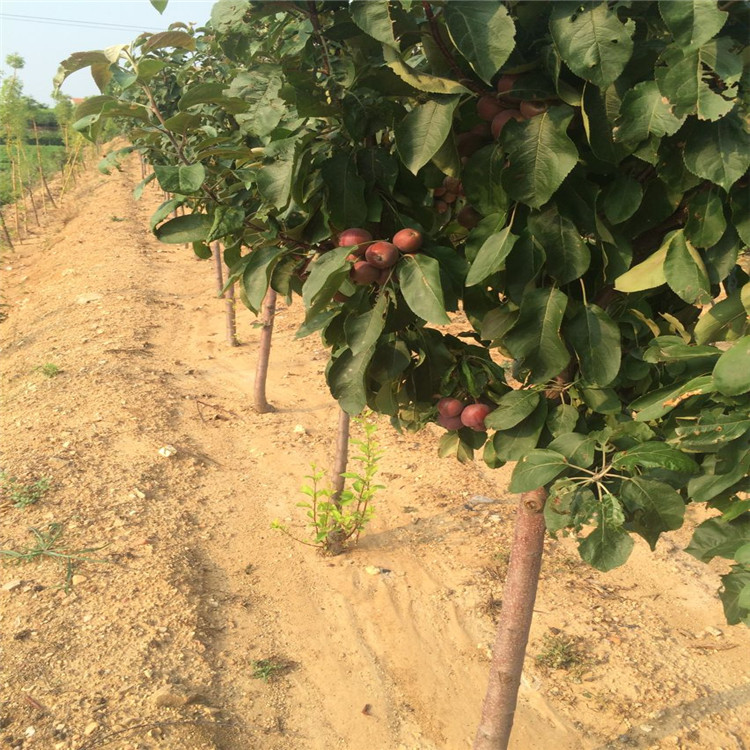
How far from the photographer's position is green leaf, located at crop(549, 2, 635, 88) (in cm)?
107

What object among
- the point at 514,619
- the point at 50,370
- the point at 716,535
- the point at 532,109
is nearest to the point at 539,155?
the point at 532,109

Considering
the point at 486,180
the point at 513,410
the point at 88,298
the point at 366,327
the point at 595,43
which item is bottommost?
the point at 88,298

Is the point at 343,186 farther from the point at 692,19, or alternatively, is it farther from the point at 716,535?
the point at 716,535

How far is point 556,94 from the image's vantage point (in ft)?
3.99

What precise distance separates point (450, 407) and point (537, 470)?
0.37 metres

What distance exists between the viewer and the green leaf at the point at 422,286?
45.8 inches

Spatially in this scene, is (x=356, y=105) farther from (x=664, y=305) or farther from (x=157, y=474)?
(x=157, y=474)

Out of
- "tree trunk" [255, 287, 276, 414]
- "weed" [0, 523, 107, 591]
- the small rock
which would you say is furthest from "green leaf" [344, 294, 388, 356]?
the small rock

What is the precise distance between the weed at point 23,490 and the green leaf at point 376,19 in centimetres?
360

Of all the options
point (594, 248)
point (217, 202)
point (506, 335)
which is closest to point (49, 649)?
point (217, 202)

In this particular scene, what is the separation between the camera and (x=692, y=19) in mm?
995

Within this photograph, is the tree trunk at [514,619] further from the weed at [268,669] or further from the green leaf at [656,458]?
the weed at [268,669]

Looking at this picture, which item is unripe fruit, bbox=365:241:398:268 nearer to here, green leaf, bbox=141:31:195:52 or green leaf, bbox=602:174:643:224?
green leaf, bbox=602:174:643:224

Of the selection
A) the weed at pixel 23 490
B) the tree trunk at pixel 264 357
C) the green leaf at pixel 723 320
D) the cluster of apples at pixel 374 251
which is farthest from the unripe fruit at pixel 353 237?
the tree trunk at pixel 264 357
